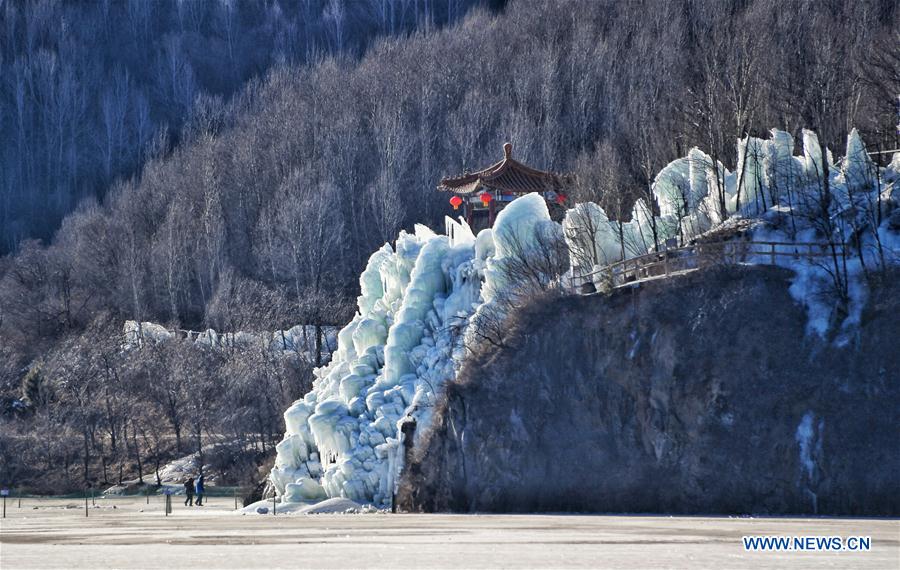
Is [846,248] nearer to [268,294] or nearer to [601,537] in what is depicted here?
[601,537]

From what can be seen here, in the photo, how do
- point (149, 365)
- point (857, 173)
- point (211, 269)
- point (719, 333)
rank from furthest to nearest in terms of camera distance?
point (211, 269) → point (149, 365) → point (857, 173) → point (719, 333)

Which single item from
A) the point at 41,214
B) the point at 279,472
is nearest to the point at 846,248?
the point at 279,472

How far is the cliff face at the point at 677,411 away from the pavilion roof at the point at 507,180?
726 inches

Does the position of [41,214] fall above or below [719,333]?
above

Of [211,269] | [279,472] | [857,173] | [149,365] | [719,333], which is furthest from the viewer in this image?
[211,269]

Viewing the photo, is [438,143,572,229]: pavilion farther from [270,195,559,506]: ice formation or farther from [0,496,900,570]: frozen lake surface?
[0,496,900,570]: frozen lake surface

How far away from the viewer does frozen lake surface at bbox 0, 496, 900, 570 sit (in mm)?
17438

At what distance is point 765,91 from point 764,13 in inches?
1166

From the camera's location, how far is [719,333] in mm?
35469

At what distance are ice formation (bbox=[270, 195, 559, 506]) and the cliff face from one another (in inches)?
94.8

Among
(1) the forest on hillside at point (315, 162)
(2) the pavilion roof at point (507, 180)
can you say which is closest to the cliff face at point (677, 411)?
(1) the forest on hillside at point (315, 162)

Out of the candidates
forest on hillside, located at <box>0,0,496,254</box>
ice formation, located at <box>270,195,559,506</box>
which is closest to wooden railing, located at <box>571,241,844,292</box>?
ice formation, located at <box>270,195,559,506</box>

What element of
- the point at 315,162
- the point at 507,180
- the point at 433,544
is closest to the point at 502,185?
the point at 507,180

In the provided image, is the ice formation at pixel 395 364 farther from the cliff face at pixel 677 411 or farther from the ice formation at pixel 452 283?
the cliff face at pixel 677 411
